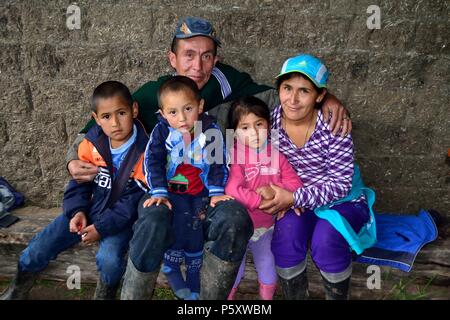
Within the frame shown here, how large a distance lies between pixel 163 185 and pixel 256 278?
1032 millimetres

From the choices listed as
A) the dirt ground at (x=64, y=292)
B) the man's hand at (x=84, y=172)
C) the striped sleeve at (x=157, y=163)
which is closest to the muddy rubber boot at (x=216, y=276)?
the striped sleeve at (x=157, y=163)

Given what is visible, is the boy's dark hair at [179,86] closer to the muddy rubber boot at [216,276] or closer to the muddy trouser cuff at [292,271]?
the muddy rubber boot at [216,276]

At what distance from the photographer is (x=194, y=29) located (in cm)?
288

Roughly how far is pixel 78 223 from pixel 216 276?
96cm

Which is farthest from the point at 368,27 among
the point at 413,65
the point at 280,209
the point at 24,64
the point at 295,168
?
the point at 24,64

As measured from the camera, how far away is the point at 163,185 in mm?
2633

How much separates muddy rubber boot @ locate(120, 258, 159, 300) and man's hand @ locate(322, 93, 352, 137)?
1412mm

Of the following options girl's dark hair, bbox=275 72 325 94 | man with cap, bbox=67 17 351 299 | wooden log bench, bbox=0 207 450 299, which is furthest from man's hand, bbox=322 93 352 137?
wooden log bench, bbox=0 207 450 299

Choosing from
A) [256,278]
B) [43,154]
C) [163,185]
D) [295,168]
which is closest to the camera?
[163,185]

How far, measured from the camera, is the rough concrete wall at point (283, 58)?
3.12m

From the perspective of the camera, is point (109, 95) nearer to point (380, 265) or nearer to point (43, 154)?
point (43, 154)

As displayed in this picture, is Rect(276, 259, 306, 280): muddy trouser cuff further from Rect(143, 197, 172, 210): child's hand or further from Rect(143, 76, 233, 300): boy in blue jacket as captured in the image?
Rect(143, 197, 172, 210): child's hand

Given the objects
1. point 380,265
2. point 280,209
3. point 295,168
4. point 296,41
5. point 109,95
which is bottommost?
point 380,265

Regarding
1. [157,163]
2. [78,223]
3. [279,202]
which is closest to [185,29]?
[157,163]
